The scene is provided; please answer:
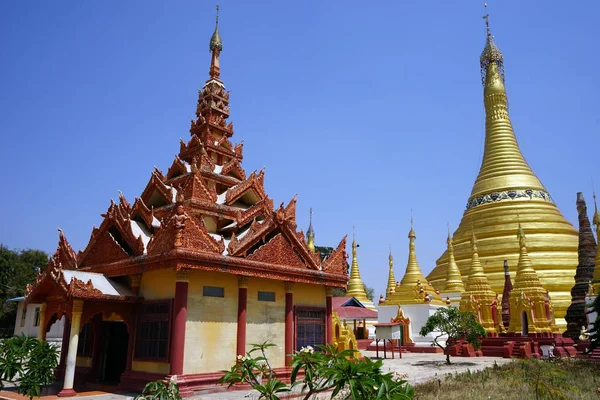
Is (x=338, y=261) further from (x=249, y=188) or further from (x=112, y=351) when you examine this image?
(x=112, y=351)

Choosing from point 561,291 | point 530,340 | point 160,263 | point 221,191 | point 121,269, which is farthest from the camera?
point 561,291

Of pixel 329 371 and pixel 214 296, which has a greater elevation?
pixel 214 296

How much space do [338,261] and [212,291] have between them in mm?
5516

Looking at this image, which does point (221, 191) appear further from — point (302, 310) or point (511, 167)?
point (511, 167)

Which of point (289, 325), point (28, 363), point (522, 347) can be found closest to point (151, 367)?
point (28, 363)

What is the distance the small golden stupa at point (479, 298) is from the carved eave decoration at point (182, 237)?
72.6 ft

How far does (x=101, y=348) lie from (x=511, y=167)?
3507cm

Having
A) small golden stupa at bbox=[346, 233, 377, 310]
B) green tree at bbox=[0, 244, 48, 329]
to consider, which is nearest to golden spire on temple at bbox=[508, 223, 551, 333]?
small golden stupa at bbox=[346, 233, 377, 310]

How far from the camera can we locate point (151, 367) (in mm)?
13516

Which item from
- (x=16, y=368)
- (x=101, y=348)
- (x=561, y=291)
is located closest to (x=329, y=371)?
(x=16, y=368)

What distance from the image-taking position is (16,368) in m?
10.8

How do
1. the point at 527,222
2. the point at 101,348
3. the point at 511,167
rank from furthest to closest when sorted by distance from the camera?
the point at 511,167 < the point at 527,222 < the point at 101,348

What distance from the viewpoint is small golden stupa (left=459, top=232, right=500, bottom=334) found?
30.3m

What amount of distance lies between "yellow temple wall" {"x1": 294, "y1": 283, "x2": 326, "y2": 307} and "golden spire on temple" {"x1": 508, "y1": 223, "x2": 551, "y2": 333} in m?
16.7
